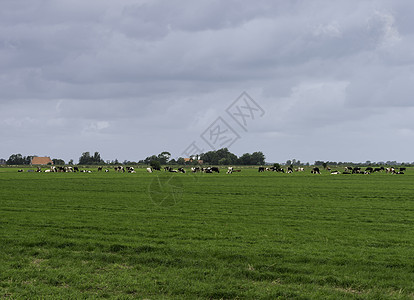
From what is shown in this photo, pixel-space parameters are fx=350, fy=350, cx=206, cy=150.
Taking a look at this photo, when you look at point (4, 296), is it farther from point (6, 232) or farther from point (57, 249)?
point (6, 232)

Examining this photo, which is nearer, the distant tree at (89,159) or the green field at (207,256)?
the green field at (207,256)

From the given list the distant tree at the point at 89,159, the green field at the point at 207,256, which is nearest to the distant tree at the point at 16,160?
the distant tree at the point at 89,159

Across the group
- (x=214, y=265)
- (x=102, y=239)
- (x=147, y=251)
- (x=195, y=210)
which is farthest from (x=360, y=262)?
(x=195, y=210)

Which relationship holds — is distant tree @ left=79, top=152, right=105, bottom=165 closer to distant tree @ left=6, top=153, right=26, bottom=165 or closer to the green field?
distant tree @ left=6, top=153, right=26, bottom=165

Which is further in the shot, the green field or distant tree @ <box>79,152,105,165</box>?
distant tree @ <box>79,152,105,165</box>

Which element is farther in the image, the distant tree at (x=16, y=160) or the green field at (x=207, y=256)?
the distant tree at (x=16, y=160)

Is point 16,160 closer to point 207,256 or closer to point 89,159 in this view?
point 89,159

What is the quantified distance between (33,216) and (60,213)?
1408 mm

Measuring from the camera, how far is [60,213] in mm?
18016

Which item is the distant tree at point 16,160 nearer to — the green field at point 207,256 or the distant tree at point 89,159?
the distant tree at point 89,159

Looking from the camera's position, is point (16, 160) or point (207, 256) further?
point (16, 160)

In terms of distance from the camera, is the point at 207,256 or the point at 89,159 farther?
the point at 89,159

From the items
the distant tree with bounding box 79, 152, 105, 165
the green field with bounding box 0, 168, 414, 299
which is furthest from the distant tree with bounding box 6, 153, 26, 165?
the green field with bounding box 0, 168, 414, 299

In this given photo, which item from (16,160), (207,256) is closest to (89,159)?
(16,160)
